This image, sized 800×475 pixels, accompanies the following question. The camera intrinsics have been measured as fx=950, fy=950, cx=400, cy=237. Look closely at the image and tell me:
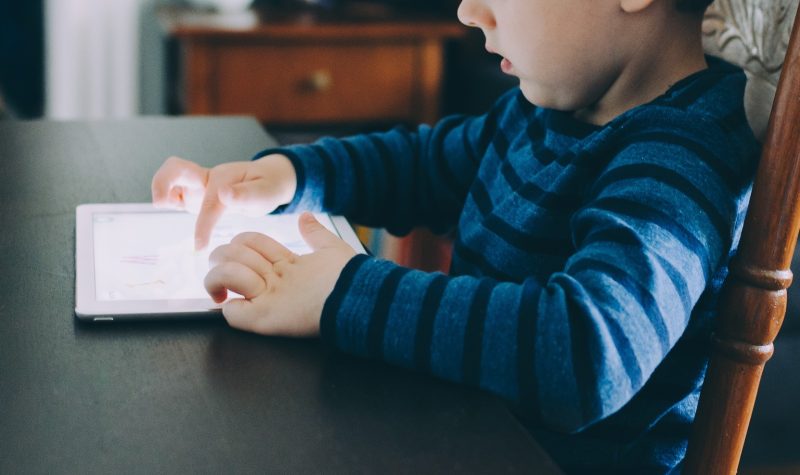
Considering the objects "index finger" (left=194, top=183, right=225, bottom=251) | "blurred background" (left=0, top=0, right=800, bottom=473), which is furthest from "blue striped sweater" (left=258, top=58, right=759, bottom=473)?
"blurred background" (left=0, top=0, right=800, bottom=473)

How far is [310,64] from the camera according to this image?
1973mm

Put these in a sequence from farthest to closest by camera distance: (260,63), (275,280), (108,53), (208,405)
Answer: (108,53)
(260,63)
(275,280)
(208,405)

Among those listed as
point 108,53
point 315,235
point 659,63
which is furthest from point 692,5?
point 108,53

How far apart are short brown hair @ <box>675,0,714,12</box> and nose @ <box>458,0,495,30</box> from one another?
12 cm

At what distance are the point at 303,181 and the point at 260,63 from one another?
4.07 ft

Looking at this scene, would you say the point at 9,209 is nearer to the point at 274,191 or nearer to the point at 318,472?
the point at 274,191

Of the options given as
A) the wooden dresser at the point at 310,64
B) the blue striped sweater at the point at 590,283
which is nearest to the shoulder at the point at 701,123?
the blue striped sweater at the point at 590,283

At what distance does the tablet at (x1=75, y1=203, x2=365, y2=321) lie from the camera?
1.71ft

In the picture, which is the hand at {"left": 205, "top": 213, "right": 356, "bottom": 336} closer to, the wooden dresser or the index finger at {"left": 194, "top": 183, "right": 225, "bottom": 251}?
the index finger at {"left": 194, "top": 183, "right": 225, "bottom": 251}

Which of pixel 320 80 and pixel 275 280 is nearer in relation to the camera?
pixel 275 280

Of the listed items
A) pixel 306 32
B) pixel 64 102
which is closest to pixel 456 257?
pixel 306 32

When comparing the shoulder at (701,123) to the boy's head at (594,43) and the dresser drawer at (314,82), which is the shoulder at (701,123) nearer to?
the boy's head at (594,43)

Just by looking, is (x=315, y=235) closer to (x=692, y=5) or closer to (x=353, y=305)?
(x=353, y=305)

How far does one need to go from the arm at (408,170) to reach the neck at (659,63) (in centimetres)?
17
